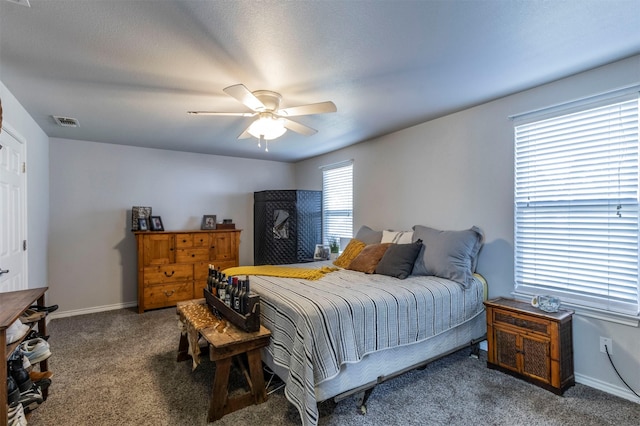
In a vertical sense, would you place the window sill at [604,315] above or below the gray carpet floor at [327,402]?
above

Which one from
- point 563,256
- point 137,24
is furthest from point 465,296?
point 137,24

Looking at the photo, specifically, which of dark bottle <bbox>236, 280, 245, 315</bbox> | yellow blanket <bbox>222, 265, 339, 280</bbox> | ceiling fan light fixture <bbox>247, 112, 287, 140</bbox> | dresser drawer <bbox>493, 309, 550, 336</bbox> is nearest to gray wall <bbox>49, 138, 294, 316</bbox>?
yellow blanket <bbox>222, 265, 339, 280</bbox>

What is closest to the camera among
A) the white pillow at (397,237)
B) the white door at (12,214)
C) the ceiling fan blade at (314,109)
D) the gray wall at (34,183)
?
the ceiling fan blade at (314,109)

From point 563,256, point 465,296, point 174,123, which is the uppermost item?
point 174,123

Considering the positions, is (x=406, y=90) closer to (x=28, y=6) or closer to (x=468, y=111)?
(x=468, y=111)

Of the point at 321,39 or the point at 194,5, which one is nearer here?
the point at 194,5

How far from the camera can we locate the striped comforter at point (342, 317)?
6.01 ft

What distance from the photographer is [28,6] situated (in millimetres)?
1530

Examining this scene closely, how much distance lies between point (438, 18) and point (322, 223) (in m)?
3.87

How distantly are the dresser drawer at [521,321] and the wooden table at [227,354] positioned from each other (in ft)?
6.09

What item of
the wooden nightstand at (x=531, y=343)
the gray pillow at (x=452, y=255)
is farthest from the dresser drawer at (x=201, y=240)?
the wooden nightstand at (x=531, y=343)

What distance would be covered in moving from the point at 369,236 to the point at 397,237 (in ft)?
1.45

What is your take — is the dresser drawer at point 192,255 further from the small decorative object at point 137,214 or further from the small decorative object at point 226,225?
the small decorative object at point 137,214

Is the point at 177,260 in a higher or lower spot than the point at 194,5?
lower
